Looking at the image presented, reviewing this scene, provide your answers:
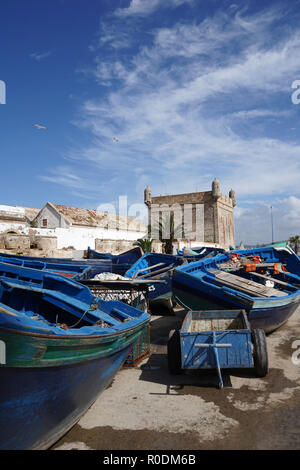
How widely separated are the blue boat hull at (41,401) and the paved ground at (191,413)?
1.45 ft

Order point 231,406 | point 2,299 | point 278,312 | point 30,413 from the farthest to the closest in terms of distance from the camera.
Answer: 1. point 278,312
2. point 2,299
3. point 231,406
4. point 30,413

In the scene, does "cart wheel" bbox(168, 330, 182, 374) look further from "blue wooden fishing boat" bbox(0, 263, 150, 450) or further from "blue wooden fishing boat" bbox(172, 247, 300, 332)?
"blue wooden fishing boat" bbox(172, 247, 300, 332)

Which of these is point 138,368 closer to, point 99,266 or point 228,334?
point 228,334

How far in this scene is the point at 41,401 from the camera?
3184 millimetres

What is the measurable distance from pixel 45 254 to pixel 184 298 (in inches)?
475

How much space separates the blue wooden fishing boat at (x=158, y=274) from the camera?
1108 centimetres

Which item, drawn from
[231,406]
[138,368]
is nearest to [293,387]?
[231,406]

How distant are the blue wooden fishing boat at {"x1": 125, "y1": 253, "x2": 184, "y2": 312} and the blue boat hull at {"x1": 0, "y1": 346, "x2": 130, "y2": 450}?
6.23 metres

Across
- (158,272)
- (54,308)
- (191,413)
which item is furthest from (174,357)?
(158,272)

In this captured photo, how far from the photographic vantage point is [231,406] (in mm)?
4742

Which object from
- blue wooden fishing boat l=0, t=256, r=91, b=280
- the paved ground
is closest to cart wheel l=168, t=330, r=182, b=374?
the paved ground

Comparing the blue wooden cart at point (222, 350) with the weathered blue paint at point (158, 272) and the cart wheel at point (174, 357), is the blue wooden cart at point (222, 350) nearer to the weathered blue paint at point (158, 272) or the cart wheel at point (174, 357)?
the cart wheel at point (174, 357)

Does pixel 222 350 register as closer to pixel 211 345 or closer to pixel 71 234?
pixel 211 345

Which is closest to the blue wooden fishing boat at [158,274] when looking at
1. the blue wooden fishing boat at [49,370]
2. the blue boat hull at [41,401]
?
the blue wooden fishing boat at [49,370]
